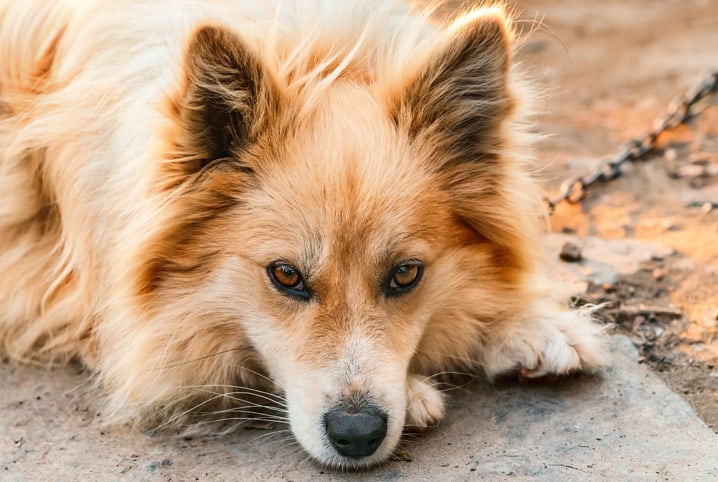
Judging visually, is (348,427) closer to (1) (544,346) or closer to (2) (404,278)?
(2) (404,278)

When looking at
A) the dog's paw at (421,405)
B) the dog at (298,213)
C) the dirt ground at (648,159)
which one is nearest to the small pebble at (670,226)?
the dirt ground at (648,159)

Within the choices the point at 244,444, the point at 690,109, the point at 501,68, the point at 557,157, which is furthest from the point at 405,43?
the point at 690,109

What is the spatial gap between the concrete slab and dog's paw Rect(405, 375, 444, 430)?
5 cm

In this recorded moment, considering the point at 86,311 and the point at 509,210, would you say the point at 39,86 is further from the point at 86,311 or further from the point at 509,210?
the point at 509,210

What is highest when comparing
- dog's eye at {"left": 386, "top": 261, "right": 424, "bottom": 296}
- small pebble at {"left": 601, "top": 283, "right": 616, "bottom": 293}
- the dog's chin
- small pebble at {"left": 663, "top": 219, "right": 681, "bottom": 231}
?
small pebble at {"left": 663, "top": 219, "right": 681, "bottom": 231}

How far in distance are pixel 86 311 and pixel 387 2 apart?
5.96ft

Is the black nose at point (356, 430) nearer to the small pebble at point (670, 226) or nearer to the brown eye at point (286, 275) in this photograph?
the brown eye at point (286, 275)

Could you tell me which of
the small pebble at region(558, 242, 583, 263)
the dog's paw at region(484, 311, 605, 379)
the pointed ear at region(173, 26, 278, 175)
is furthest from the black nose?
the small pebble at region(558, 242, 583, 263)

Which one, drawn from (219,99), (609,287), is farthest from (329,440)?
(609,287)

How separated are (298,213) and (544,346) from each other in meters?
1.19

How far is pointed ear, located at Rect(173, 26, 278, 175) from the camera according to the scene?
10.3 feet

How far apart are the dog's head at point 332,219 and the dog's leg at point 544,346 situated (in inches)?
11.9

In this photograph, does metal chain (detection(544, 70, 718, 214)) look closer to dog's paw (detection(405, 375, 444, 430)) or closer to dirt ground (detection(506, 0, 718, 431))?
dirt ground (detection(506, 0, 718, 431))

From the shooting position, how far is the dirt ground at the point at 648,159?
13.7ft
